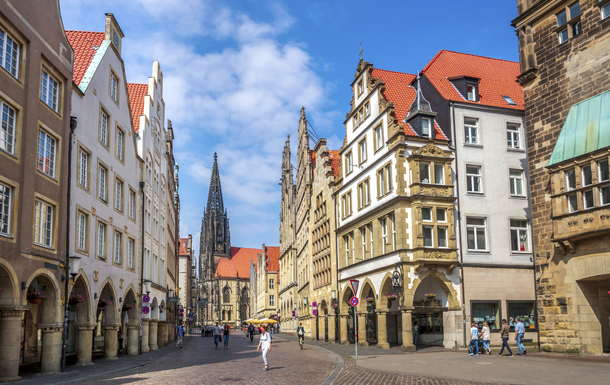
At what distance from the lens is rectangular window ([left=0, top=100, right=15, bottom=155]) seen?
1662 cm

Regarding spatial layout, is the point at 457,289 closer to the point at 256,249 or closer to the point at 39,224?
the point at 39,224

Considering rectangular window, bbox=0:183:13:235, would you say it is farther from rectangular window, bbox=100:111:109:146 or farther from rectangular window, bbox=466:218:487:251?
rectangular window, bbox=466:218:487:251

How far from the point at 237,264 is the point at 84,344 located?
129 meters

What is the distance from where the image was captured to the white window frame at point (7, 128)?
54.5 ft

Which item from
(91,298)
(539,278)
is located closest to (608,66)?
(539,278)

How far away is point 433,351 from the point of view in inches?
1093

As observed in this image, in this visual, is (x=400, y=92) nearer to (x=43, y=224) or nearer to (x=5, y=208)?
(x=43, y=224)

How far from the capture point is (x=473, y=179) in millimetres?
30891

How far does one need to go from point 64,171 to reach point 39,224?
2.50 m

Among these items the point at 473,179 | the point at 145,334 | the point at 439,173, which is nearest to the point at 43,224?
the point at 145,334

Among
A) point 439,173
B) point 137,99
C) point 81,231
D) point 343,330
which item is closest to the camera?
point 81,231

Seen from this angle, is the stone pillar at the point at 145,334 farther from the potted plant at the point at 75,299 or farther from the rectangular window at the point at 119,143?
the potted plant at the point at 75,299


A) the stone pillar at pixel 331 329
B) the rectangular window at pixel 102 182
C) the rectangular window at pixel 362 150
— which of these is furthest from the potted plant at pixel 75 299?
the stone pillar at pixel 331 329

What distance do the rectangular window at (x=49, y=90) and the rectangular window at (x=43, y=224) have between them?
3579 mm
